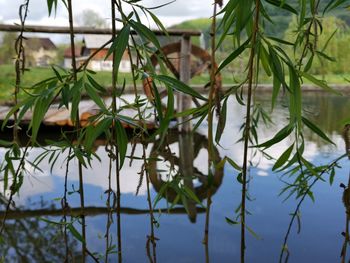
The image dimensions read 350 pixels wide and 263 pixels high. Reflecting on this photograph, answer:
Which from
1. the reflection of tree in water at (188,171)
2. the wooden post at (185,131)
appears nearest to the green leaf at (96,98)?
the reflection of tree in water at (188,171)

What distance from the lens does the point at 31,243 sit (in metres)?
1.60

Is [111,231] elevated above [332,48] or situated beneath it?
situated beneath

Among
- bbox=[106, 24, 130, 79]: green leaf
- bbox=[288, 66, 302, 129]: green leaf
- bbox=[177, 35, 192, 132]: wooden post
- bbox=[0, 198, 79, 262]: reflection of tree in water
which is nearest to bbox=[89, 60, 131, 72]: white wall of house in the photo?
bbox=[106, 24, 130, 79]: green leaf

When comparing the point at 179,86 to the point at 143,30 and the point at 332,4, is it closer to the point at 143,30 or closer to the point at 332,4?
the point at 143,30

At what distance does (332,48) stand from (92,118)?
8732 mm

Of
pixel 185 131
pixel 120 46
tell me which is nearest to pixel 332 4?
pixel 120 46

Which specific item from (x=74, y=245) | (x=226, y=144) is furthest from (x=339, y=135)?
(x=74, y=245)

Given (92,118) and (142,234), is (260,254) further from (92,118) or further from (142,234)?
(92,118)

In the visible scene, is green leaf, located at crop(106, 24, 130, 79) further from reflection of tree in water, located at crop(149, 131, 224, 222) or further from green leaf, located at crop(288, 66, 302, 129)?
reflection of tree in water, located at crop(149, 131, 224, 222)

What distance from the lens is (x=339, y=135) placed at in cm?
358

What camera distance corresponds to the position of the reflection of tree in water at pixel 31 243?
59.0 inches

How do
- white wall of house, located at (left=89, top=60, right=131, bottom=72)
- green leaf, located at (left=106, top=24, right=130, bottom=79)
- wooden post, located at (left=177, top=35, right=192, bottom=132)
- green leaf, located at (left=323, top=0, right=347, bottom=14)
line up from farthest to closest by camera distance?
wooden post, located at (left=177, top=35, right=192, bottom=132)
white wall of house, located at (left=89, top=60, right=131, bottom=72)
green leaf, located at (left=323, top=0, right=347, bottom=14)
green leaf, located at (left=106, top=24, right=130, bottom=79)

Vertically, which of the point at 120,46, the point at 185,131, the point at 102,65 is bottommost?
the point at 185,131

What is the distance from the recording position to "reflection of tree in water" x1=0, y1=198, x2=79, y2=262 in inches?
59.0
